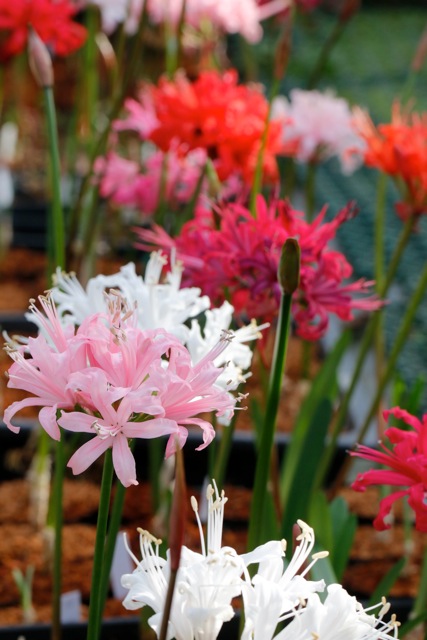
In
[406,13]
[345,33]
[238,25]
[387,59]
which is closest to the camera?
[238,25]

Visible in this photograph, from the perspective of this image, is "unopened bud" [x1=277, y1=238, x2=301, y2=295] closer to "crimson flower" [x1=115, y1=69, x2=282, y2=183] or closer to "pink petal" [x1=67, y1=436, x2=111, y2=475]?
"pink petal" [x1=67, y1=436, x2=111, y2=475]

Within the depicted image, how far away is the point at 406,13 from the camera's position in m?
4.34

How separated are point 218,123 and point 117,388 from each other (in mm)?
606

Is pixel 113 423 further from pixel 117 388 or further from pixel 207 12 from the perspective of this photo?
pixel 207 12

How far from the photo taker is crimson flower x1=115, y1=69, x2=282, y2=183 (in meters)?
1.09

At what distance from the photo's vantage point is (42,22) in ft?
4.04

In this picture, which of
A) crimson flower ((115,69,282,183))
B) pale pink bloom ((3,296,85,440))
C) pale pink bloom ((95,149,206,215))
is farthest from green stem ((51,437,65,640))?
pale pink bloom ((95,149,206,215))

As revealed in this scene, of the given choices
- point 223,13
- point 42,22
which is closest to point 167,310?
point 42,22

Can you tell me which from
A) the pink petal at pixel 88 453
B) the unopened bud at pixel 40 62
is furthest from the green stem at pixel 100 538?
the unopened bud at pixel 40 62

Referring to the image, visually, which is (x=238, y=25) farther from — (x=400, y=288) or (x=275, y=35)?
(x=275, y=35)

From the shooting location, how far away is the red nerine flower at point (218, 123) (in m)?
1.09

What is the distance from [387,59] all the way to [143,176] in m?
2.11

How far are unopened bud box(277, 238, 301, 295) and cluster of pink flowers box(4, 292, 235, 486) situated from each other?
9 cm

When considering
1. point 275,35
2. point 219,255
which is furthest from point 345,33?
point 219,255
